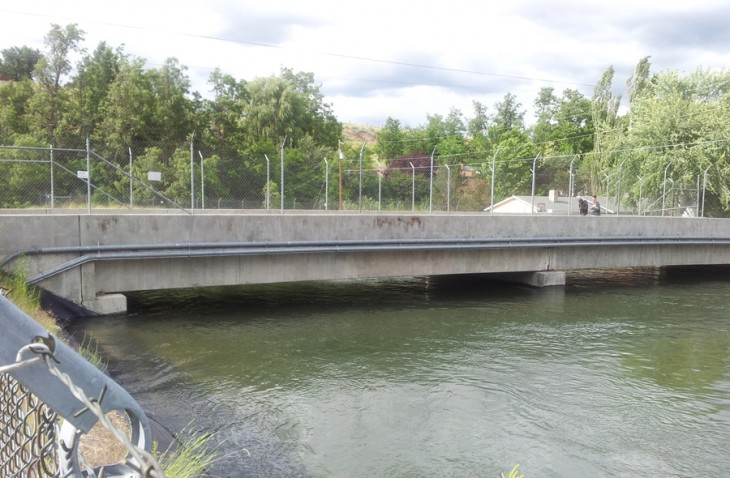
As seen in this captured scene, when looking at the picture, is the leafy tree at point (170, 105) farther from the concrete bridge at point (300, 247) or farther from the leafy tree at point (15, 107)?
the concrete bridge at point (300, 247)

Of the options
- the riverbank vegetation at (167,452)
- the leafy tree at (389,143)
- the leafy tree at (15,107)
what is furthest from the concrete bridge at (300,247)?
the leafy tree at (389,143)

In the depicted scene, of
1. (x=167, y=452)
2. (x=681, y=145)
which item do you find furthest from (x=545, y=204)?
(x=167, y=452)

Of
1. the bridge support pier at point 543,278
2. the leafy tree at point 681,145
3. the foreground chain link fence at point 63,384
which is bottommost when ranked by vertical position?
the bridge support pier at point 543,278

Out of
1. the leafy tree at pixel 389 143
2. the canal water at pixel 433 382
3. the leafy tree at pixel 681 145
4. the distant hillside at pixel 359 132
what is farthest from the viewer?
the distant hillside at pixel 359 132

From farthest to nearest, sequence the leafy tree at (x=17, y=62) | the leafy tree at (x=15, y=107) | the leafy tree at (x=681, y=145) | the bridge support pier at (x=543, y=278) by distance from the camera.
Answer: the leafy tree at (x=17, y=62)
the leafy tree at (x=15, y=107)
the leafy tree at (x=681, y=145)
the bridge support pier at (x=543, y=278)

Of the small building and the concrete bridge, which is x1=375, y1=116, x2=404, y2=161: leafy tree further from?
the concrete bridge

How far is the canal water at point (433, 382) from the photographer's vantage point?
632 centimetres

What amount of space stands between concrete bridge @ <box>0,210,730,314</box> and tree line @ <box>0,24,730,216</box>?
346cm

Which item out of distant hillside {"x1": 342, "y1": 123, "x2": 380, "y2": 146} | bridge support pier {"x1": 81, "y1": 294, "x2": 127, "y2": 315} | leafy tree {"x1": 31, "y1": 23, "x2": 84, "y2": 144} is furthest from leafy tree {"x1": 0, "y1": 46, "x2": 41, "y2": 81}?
distant hillside {"x1": 342, "y1": 123, "x2": 380, "y2": 146}

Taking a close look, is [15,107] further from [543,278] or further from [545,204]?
[543,278]

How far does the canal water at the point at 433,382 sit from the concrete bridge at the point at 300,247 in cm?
93

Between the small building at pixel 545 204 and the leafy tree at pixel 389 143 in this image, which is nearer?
the small building at pixel 545 204

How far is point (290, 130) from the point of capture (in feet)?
179

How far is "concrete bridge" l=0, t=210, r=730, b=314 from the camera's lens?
38.1 feet
